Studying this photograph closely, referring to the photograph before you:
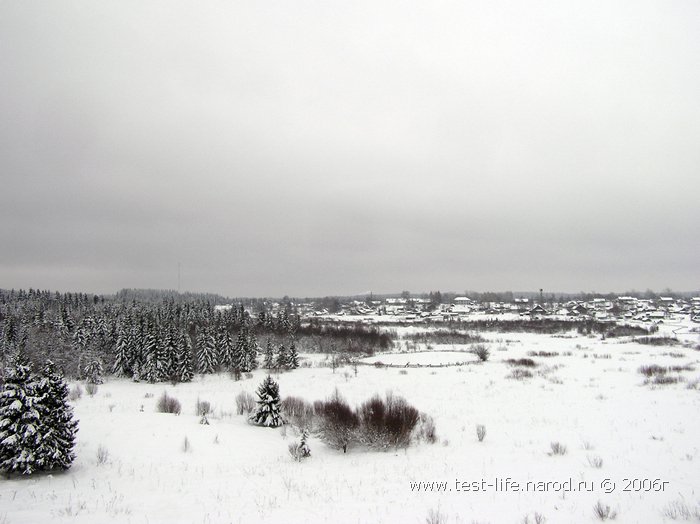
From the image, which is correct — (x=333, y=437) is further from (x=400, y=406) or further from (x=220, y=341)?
(x=220, y=341)

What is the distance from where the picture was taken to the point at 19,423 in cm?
899

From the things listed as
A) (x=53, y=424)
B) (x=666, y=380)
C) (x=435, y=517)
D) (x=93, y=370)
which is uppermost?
(x=53, y=424)

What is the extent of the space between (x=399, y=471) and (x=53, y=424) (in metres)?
8.83

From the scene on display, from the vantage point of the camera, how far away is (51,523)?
6359mm

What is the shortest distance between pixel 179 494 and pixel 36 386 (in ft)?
15.4

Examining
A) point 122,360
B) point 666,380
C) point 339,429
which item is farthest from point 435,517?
point 122,360

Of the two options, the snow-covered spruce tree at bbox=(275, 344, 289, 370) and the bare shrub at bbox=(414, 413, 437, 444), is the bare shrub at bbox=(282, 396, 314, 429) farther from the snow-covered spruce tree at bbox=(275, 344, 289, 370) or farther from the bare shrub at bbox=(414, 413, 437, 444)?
the snow-covered spruce tree at bbox=(275, 344, 289, 370)

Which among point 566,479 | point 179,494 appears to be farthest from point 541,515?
point 179,494

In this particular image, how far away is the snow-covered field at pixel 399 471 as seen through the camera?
23.5 feet

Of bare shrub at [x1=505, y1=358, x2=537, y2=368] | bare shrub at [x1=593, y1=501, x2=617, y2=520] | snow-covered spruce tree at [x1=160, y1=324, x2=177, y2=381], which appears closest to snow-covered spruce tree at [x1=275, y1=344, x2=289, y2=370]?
snow-covered spruce tree at [x1=160, y1=324, x2=177, y2=381]

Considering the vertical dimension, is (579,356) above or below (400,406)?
below

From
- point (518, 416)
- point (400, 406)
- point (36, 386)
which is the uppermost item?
point (36, 386)

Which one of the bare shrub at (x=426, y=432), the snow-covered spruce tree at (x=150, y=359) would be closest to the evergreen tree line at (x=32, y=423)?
the bare shrub at (x=426, y=432)

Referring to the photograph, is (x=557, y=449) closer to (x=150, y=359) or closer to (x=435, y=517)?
(x=435, y=517)
